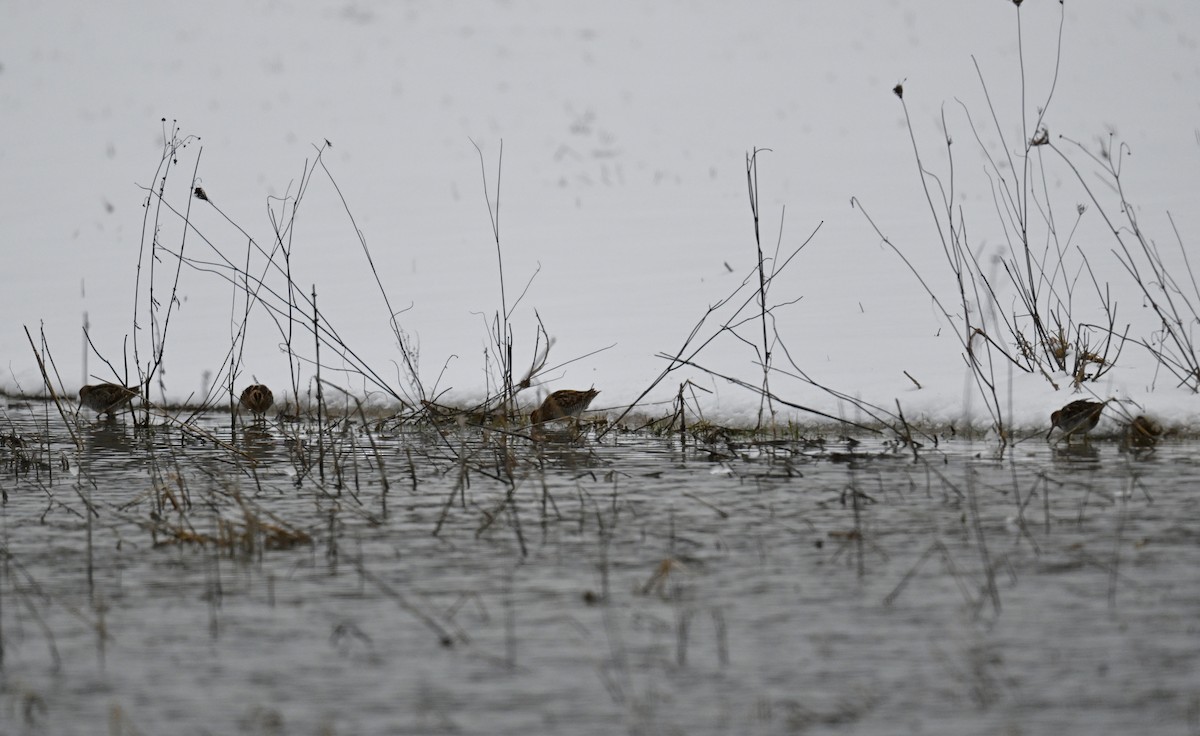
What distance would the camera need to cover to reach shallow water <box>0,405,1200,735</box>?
93.0 inches

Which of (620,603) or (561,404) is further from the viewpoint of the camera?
(561,404)

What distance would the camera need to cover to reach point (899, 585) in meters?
3.01

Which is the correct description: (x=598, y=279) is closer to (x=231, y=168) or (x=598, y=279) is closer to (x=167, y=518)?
(x=167, y=518)

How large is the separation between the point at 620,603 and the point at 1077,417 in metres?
2.73

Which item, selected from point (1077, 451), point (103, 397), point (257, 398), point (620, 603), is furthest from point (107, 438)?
point (1077, 451)

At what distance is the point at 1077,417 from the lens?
16.2ft

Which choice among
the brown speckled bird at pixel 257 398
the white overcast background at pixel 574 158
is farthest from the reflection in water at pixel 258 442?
the white overcast background at pixel 574 158

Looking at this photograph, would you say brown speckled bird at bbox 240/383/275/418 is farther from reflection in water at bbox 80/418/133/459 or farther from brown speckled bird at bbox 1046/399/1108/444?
brown speckled bird at bbox 1046/399/1108/444

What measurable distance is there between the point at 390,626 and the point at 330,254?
8.49m

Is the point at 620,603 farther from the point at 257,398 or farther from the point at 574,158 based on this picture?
the point at 574,158

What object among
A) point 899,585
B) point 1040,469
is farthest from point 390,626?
point 1040,469

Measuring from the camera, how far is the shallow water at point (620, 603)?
2361mm

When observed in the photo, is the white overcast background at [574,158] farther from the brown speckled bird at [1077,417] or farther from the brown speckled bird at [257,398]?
the brown speckled bird at [257,398]

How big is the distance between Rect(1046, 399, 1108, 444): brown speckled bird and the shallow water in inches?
11.8
